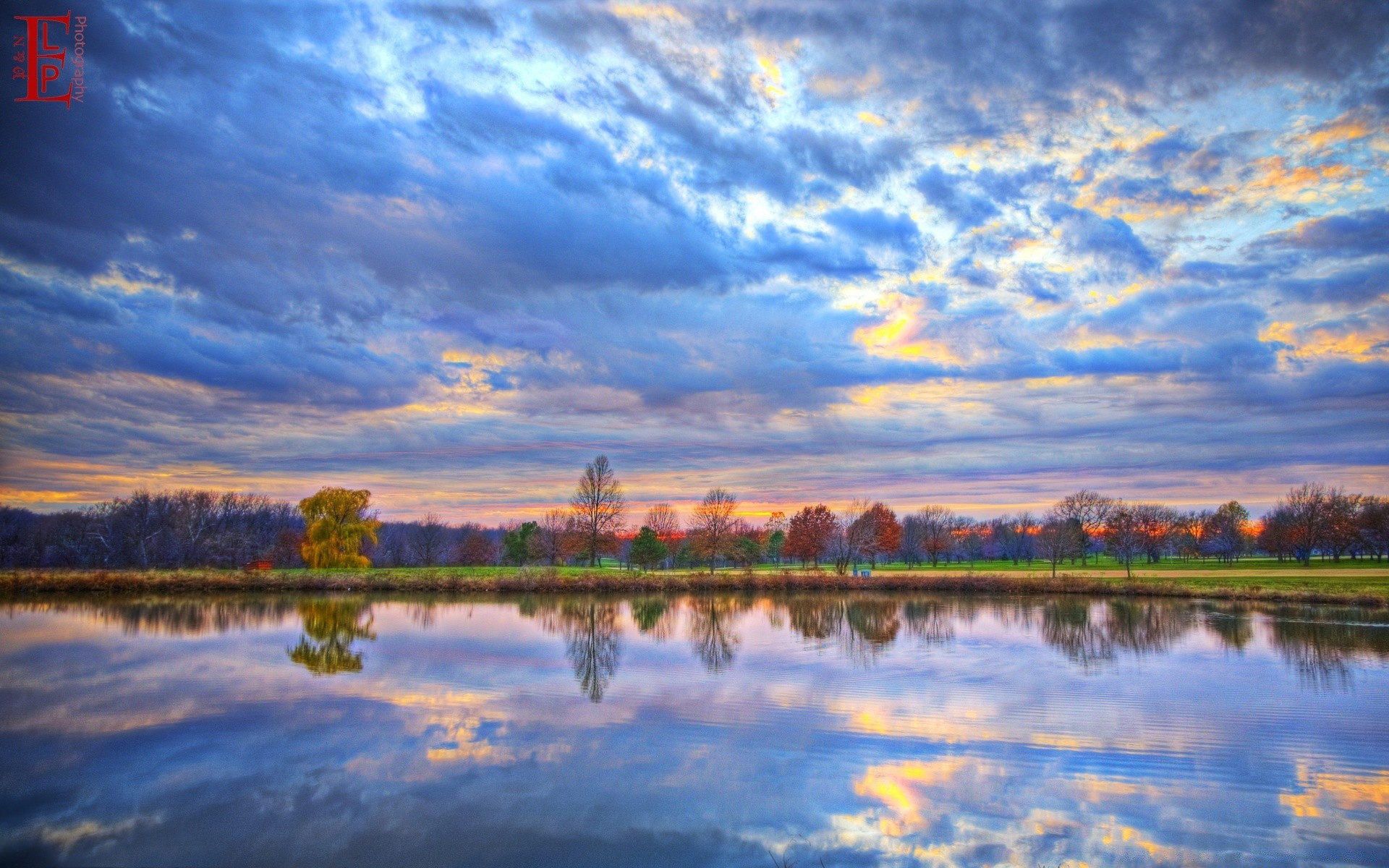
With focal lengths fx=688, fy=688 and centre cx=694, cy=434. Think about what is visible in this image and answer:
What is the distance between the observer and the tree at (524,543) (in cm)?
7479

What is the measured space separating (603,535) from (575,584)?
1962 cm

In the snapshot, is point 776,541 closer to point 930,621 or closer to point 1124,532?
point 1124,532

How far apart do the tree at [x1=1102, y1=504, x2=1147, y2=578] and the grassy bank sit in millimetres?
4582

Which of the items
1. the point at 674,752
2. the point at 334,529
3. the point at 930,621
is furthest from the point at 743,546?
the point at 674,752

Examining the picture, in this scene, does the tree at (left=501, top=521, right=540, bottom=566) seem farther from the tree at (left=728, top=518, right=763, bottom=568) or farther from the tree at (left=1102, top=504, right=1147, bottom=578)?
the tree at (left=1102, top=504, right=1147, bottom=578)

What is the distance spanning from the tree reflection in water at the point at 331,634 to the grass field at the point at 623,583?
7735mm

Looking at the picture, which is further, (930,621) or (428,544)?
(428,544)

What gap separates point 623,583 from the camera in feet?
139

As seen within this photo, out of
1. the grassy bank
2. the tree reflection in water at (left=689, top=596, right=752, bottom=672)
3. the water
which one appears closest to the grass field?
the grassy bank

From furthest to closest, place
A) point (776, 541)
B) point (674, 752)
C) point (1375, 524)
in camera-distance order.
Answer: point (776, 541) → point (1375, 524) → point (674, 752)

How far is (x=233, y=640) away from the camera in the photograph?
19.6 metres

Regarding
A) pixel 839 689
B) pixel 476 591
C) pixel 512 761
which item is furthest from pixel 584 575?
pixel 512 761

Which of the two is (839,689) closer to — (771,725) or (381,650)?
(771,725)

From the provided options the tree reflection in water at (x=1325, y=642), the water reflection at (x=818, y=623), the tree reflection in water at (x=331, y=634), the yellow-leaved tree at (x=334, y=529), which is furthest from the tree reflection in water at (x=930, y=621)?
the yellow-leaved tree at (x=334, y=529)
